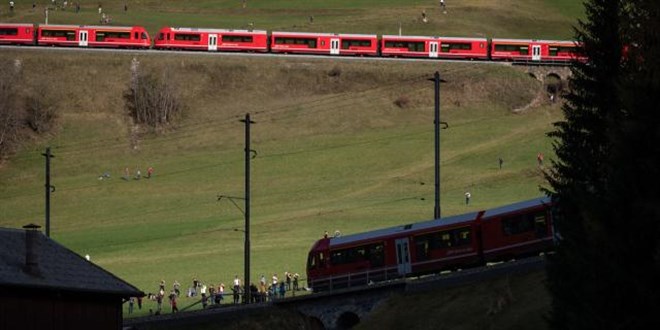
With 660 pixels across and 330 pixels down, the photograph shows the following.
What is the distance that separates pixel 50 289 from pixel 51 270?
1.80 m

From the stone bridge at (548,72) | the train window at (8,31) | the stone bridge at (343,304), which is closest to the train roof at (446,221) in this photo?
the stone bridge at (343,304)

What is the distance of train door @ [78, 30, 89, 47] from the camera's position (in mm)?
152750

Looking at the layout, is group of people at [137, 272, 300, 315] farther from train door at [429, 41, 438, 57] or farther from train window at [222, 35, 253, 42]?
train window at [222, 35, 253, 42]

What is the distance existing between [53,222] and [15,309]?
69.0 metres

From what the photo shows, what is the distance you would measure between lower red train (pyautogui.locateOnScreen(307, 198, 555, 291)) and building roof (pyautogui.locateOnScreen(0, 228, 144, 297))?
52.8 feet

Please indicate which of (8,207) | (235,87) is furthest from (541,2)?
(8,207)

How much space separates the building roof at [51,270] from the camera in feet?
160

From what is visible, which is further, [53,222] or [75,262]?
[53,222]

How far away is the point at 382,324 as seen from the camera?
6128 cm

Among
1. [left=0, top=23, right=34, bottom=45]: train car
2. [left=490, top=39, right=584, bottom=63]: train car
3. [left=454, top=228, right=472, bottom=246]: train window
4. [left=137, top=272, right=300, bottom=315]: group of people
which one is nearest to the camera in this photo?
[left=454, top=228, right=472, bottom=246]: train window

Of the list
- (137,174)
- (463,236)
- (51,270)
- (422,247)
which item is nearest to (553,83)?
(137,174)

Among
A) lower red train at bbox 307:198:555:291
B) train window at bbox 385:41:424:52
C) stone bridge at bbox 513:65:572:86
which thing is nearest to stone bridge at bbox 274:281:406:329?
lower red train at bbox 307:198:555:291

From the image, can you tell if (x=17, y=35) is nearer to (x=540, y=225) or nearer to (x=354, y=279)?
(x=354, y=279)

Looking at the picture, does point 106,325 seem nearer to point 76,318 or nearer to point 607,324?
point 76,318
